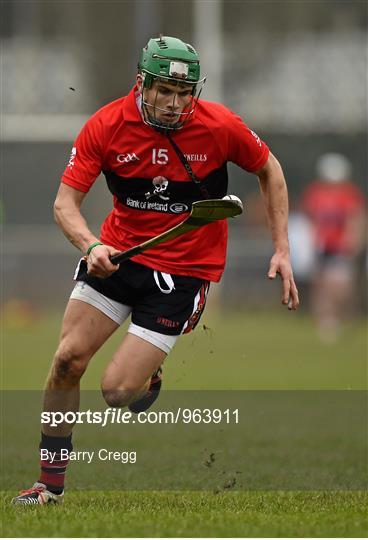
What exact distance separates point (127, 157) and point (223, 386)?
17.5 ft

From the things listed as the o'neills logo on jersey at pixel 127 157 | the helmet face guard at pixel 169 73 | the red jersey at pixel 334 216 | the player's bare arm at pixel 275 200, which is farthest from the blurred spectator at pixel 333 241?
the helmet face guard at pixel 169 73

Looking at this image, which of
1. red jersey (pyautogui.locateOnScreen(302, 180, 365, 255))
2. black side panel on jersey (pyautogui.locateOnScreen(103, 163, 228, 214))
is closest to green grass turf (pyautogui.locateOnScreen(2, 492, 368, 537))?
black side panel on jersey (pyautogui.locateOnScreen(103, 163, 228, 214))

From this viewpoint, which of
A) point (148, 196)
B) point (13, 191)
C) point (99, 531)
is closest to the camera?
point (99, 531)

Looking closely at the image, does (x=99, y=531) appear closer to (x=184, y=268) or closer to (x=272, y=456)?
(x=184, y=268)

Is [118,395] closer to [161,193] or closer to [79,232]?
[79,232]

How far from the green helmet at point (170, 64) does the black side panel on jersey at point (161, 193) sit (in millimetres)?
497

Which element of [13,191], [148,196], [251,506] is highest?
[148,196]

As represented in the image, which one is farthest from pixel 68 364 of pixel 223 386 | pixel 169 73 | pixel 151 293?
pixel 223 386

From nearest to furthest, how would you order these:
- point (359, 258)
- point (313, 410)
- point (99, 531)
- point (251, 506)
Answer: point (99, 531)
point (251, 506)
point (313, 410)
point (359, 258)

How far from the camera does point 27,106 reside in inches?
908

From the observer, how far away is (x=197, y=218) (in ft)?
19.1

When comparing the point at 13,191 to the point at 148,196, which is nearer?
the point at 148,196

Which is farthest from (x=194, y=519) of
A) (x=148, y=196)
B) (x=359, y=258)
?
(x=359, y=258)

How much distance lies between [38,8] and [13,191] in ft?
11.6
